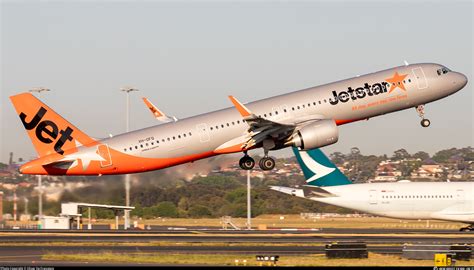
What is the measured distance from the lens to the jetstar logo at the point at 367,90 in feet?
241

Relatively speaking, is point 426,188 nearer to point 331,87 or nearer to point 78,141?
point 331,87

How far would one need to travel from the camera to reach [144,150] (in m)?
73.2

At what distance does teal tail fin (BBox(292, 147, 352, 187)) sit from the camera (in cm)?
9500

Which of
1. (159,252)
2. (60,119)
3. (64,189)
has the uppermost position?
(60,119)

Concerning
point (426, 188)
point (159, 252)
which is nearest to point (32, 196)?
point (159, 252)

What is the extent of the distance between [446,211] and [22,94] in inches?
1607

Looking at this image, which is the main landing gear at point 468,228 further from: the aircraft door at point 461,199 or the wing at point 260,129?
the wing at point 260,129

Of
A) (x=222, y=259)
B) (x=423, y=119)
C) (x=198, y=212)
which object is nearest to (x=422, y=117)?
(x=423, y=119)

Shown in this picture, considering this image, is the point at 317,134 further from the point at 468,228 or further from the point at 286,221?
the point at 286,221

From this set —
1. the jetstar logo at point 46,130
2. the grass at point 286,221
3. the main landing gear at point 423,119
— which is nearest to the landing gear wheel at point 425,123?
the main landing gear at point 423,119

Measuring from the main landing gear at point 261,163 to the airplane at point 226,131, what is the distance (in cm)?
33

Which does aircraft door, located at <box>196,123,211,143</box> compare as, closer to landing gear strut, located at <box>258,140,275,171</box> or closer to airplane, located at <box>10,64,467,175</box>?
airplane, located at <box>10,64,467,175</box>

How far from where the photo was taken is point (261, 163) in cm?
7612

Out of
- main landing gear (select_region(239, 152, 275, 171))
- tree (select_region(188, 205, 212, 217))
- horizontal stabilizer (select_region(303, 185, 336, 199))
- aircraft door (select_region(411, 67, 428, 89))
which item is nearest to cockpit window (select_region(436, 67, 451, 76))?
aircraft door (select_region(411, 67, 428, 89))
